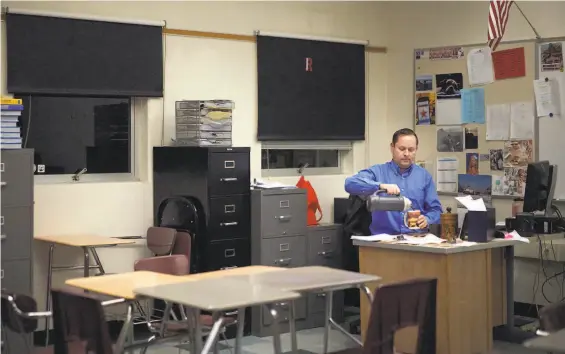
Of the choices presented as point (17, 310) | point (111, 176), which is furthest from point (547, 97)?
point (17, 310)

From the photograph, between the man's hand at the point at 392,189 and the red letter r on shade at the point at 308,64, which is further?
the red letter r on shade at the point at 308,64

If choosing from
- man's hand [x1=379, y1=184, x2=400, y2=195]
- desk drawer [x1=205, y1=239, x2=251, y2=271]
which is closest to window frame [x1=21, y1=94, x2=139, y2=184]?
desk drawer [x1=205, y1=239, x2=251, y2=271]

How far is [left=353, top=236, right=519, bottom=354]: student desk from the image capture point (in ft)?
17.3

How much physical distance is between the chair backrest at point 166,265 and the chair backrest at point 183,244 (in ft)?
3.77

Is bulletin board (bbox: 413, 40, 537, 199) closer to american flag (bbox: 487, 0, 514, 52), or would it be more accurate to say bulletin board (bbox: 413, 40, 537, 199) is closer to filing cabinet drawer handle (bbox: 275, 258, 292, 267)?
american flag (bbox: 487, 0, 514, 52)

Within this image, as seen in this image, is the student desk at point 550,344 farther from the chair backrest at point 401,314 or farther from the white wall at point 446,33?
the white wall at point 446,33

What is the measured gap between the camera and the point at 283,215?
6609 mm

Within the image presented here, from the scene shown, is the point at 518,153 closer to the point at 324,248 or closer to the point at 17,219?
the point at 324,248

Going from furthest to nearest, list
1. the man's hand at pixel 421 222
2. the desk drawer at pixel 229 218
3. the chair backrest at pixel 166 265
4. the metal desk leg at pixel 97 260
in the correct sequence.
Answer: the desk drawer at pixel 229 218 < the metal desk leg at pixel 97 260 < the man's hand at pixel 421 222 < the chair backrest at pixel 166 265

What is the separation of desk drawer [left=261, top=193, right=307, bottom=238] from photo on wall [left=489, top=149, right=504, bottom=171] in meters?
1.77

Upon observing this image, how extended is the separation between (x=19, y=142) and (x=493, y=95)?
4.02 meters

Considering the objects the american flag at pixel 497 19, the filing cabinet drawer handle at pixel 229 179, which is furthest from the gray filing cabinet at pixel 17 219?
the american flag at pixel 497 19

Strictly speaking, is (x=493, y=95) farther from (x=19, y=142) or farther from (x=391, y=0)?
(x=19, y=142)

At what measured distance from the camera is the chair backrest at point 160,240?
611 centimetres
